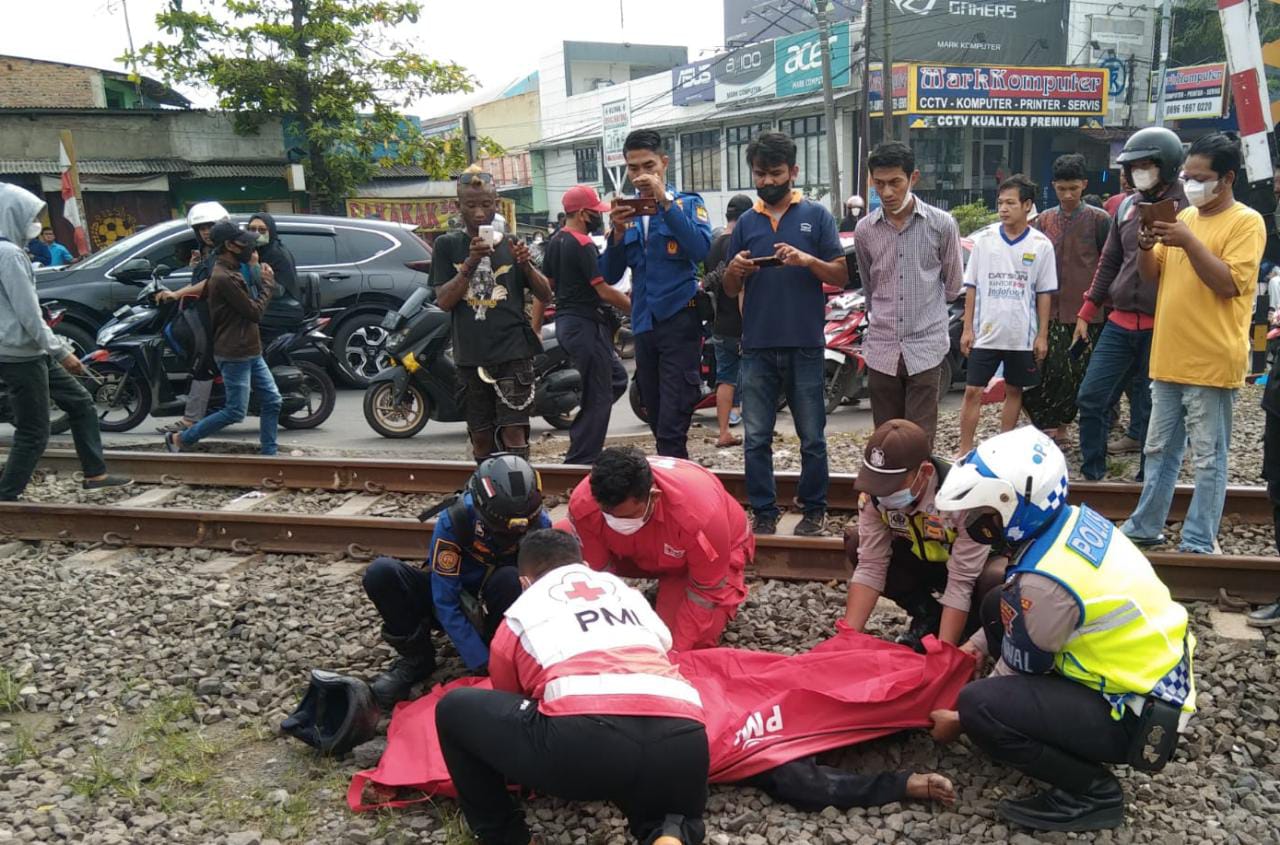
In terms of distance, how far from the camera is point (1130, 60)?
31141mm

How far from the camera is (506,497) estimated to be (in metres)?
3.67

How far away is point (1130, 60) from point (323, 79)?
2457 centimetres

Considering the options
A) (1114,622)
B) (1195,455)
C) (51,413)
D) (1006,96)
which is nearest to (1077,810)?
(1114,622)

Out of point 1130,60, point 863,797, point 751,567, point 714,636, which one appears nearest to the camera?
point 863,797

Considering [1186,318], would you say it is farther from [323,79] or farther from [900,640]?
[323,79]

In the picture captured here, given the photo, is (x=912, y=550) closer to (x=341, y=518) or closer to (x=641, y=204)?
(x=641, y=204)

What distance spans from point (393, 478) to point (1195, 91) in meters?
30.4

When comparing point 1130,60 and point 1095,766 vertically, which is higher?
point 1130,60

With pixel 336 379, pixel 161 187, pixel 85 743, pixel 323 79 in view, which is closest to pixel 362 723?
pixel 85 743

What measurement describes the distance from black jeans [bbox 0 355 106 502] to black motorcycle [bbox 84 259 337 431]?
1764 mm

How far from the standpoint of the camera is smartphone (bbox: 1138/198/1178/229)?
4191 mm

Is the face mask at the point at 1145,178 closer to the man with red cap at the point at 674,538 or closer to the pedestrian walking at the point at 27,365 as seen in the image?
the man with red cap at the point at 674,538

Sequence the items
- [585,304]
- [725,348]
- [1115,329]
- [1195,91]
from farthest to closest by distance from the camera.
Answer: [1195,91]
[725,348]
[585,304]
[1115,329]

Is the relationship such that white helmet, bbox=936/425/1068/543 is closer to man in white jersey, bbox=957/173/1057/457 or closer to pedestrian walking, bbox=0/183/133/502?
man in white jersey, bbox=957/173/1057/457
